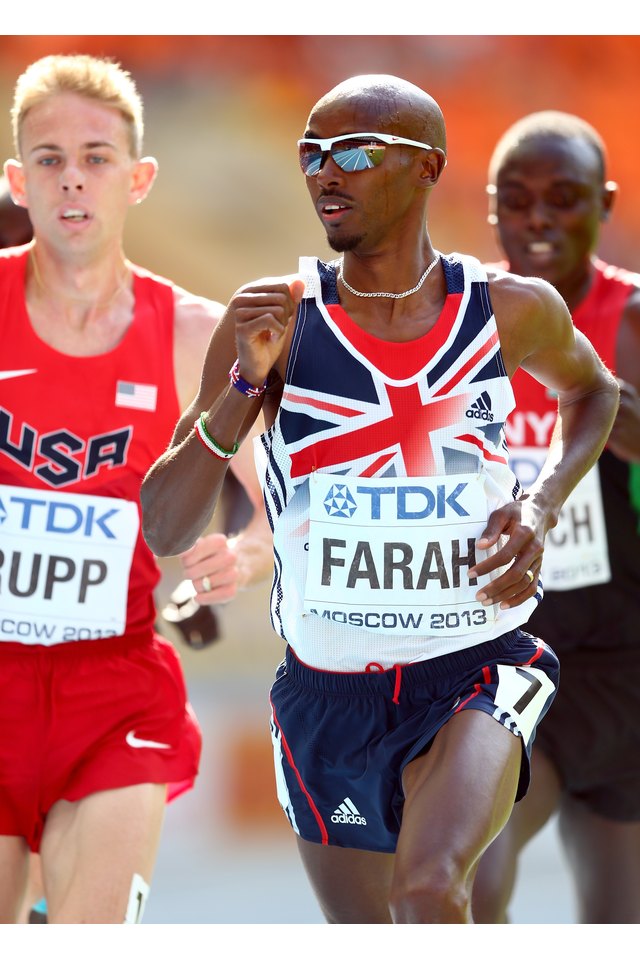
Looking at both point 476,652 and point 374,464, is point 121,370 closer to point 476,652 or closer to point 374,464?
point 374,464

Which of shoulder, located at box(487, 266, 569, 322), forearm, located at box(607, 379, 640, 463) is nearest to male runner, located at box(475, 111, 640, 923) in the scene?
forearm, located at box(607, 379, 640, 463)

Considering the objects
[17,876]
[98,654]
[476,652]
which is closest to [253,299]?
[476,652]

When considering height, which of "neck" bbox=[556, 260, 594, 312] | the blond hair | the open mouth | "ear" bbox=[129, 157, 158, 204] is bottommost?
"neck" bbox=[556, 260, 594, 312]

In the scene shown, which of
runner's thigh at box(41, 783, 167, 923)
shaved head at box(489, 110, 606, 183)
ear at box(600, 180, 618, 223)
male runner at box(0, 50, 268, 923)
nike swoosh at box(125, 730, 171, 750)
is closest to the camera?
runner's thigh at box(41, 783, 167, 923)

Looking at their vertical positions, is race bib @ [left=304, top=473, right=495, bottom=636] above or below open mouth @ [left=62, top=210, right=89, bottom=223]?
below

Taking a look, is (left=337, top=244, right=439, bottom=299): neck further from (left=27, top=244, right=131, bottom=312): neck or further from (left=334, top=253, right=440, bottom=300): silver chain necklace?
(left=27, top=244, right=131, bottom=312): neck

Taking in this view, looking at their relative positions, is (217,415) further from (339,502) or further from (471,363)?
(471,363)

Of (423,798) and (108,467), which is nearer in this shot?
(423,798)

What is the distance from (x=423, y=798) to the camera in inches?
132

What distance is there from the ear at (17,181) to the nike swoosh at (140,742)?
1.70 metres

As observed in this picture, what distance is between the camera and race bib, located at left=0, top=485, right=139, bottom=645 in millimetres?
4371

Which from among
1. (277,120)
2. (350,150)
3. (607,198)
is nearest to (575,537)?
(607,198)

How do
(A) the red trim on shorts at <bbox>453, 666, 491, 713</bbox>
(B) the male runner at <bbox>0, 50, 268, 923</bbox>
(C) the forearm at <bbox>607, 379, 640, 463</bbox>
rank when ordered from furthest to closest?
(C) the forearm at <bbox>607, 379, 640, 463</bbox> → (B) the male runner at <bbox>0, 50, 268, 923</bbox> → (A) the red trim on shorts at <bbox>453, 666, 491, 713</bbox>

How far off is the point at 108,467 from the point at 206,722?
5.76 m
